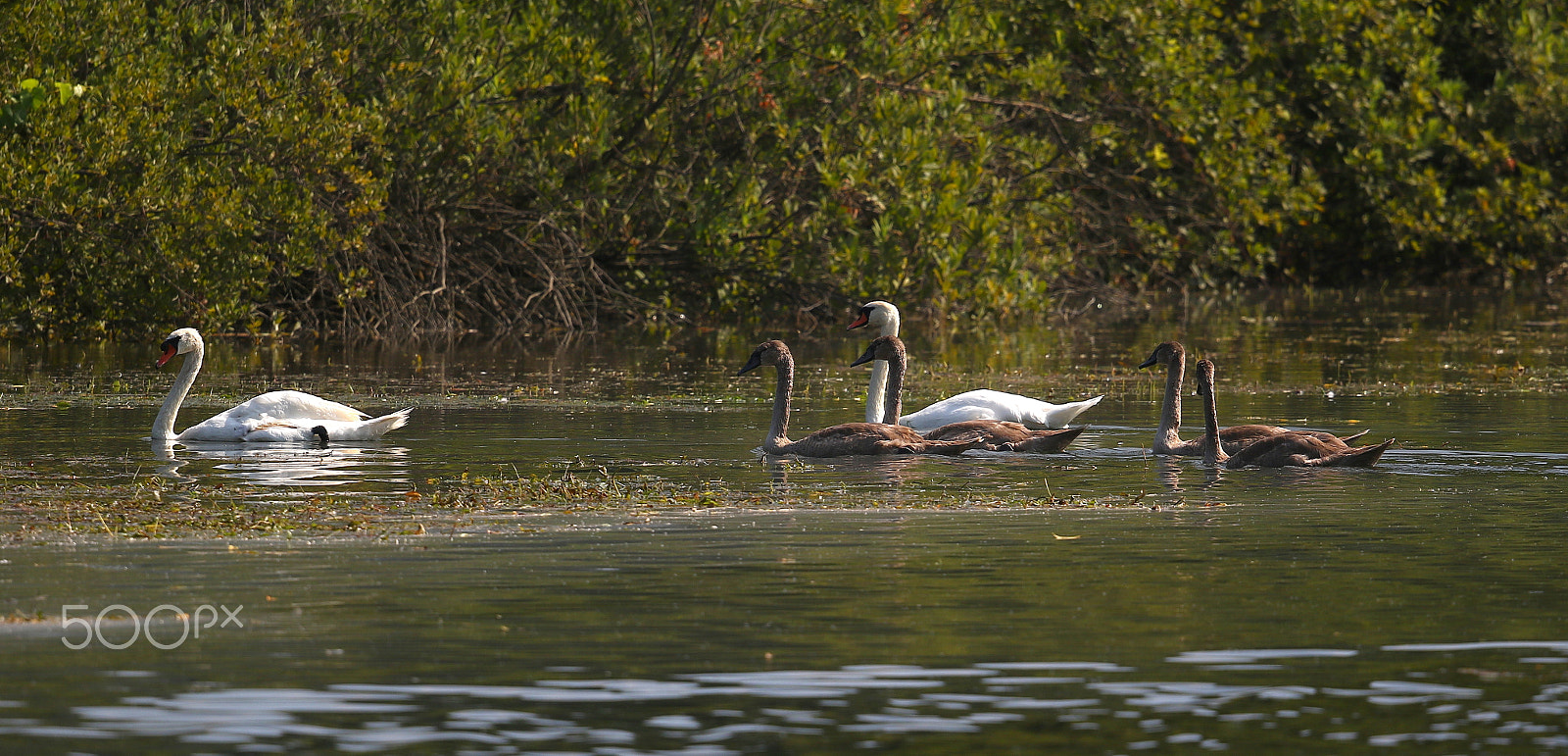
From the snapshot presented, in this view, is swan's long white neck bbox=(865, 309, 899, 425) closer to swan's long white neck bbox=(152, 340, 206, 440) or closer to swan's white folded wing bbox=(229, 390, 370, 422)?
swan's white folded wing bbox=(229, 390, 370, 422)

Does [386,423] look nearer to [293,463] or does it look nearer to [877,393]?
[293,463]

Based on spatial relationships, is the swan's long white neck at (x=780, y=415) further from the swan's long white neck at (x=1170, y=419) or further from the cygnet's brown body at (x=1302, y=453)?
the cygnet's brown body at (x=1302, y=453)

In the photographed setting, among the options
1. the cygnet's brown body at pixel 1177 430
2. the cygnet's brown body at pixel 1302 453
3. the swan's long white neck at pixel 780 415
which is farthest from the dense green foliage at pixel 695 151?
the cygnet's brown body at pixel 1302 453

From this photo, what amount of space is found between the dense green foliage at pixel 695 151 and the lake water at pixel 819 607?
7.54m

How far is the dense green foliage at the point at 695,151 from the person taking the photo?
888 inches

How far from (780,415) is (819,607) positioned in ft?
20.5

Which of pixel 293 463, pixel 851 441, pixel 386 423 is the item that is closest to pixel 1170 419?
pixel 851 441

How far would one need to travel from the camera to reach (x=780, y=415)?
14.1 m

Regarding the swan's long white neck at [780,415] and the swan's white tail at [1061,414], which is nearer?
the swan's long white neck at [780,415]

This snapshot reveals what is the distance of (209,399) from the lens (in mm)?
A: 17297

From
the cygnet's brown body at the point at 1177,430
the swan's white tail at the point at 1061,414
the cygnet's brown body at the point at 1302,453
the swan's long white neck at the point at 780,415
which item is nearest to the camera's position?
the cygnet's brown body at the point at 1302,453

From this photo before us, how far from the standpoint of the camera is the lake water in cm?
621

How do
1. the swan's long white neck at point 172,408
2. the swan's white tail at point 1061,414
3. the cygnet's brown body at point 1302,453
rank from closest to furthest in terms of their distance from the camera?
the cygnet's brown body at point 1302,453 → the swan's long white neck at point 172,408 → the swan's white tail at point 1061,414

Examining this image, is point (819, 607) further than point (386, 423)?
No
